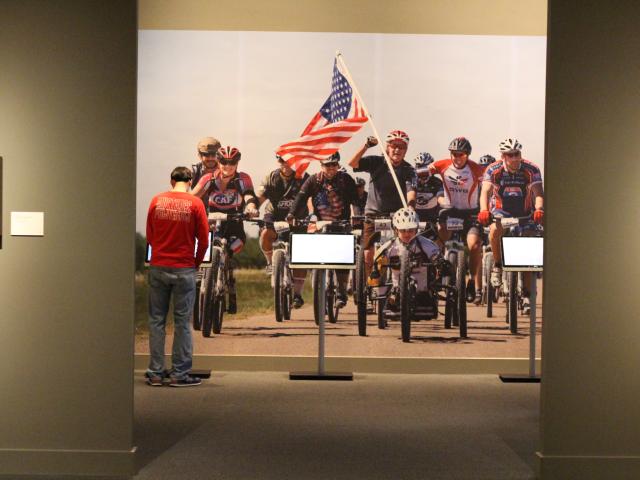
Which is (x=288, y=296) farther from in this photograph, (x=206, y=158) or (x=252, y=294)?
(x=206, y=158)

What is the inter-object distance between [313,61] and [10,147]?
4193mm

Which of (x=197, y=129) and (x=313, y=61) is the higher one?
(x=313, y=61)

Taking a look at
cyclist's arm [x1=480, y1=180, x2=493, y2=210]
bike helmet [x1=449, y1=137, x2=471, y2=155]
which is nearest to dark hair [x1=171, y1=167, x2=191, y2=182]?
bike helmet [x1=449, y1=137, x2=471, y2=155]

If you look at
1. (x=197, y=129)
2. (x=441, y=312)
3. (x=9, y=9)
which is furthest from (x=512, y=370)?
(x=9, y=9)

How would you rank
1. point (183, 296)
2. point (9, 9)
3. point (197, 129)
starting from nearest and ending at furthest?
point (9, 9) < point (183, 296) < point (197, 129)

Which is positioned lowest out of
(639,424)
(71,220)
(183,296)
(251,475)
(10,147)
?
(251,475)

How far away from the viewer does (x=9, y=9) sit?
16.0ft

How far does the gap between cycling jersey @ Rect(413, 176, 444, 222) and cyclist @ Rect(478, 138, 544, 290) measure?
440mm

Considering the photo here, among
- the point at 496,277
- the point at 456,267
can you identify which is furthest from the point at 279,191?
the point at 496,277

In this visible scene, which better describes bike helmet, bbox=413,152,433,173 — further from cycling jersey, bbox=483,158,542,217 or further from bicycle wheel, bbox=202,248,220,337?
bicycle wheel, bbox=202,248,220,337

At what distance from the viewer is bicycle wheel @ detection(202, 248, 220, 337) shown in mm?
8648

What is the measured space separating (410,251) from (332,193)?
37.4 inches

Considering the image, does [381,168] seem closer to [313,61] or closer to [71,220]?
[313,61]

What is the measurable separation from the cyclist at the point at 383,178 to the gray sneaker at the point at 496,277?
3.45 ft
